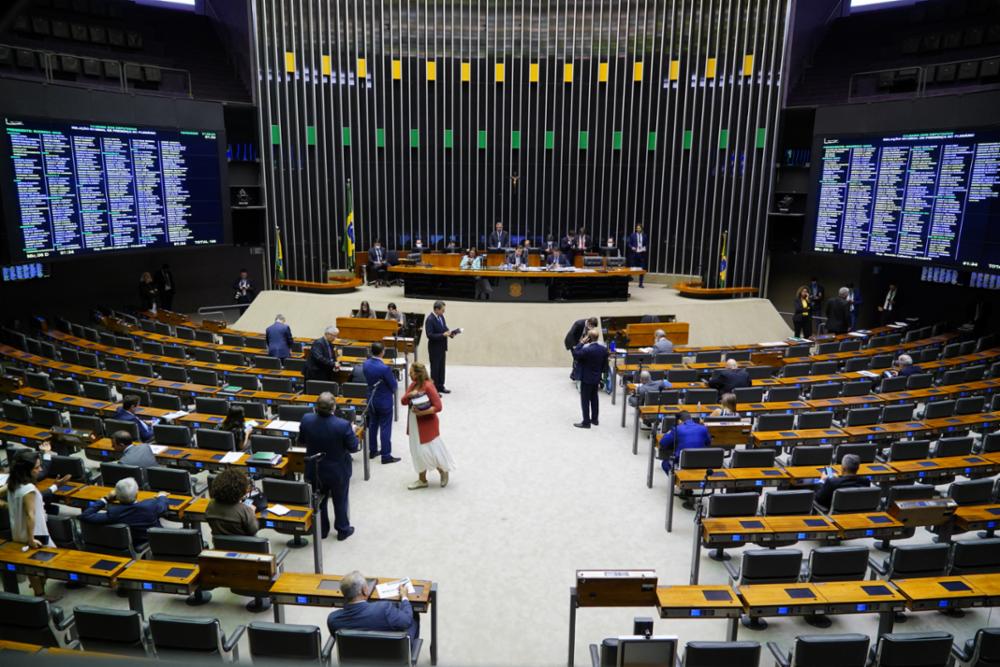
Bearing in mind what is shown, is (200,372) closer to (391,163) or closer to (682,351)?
(682,351)

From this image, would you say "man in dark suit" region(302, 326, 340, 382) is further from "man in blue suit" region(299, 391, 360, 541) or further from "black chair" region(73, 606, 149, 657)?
"black chair" region(73, 606, 149, 657)

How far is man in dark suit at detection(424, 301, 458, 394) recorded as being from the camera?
1072cm

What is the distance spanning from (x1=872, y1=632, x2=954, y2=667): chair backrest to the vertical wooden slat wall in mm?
15850

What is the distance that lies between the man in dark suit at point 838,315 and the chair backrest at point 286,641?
1320 cm

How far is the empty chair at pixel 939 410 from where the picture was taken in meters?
8.73

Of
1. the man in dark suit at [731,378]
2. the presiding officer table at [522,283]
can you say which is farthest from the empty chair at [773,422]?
the presiding officer table at [522,283]

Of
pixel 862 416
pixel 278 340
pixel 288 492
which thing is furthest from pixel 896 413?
pixel 278 340

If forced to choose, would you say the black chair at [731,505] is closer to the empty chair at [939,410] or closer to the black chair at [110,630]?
the empty chair at [939,410]

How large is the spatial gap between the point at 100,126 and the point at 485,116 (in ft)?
33.3

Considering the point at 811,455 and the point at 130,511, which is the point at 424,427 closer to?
the point at 130,511

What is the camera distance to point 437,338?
35.5 feet

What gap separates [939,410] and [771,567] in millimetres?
5168

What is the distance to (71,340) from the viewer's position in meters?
12.3

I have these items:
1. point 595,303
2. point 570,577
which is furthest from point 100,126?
point 570,577
